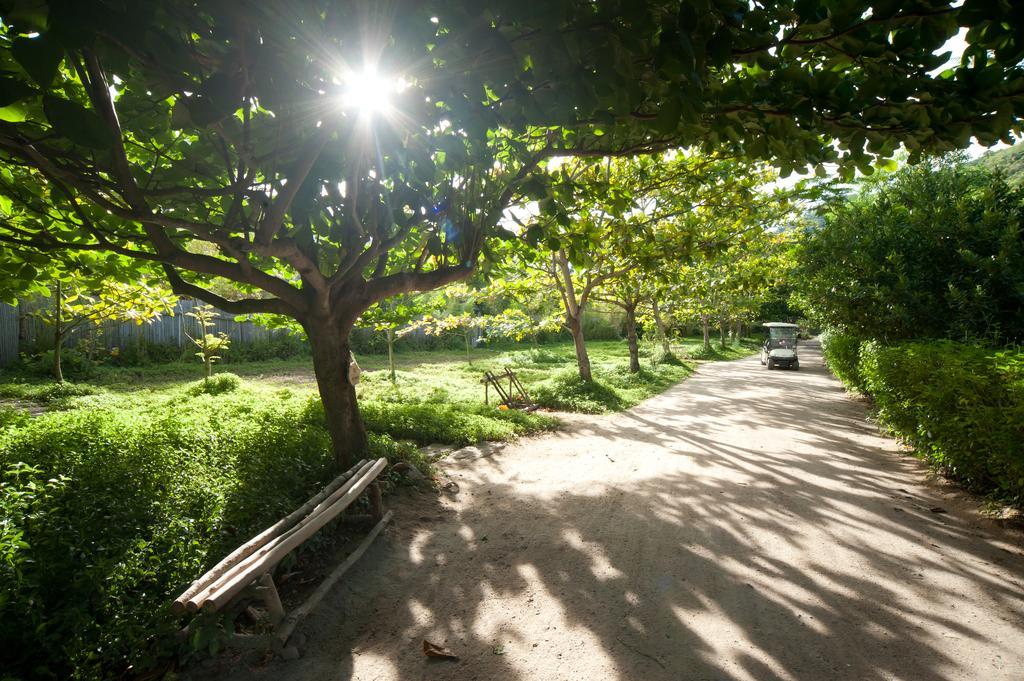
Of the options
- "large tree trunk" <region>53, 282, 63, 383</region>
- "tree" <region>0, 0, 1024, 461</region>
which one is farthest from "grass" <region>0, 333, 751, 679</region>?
"large tree trunk" <region>53, 282, 63, 383</region>

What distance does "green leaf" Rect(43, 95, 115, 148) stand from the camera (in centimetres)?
185

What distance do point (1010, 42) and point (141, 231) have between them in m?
6.55

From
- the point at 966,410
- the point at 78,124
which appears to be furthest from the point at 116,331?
the point at 966,410

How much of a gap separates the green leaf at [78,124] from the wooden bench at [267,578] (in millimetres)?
2247

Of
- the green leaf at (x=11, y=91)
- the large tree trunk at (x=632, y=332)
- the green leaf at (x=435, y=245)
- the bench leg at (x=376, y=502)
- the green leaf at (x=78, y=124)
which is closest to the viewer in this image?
the green leaf at (x=11, y=91)

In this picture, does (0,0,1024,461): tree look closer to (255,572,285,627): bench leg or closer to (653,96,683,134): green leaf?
(653,96,683,134): green leaf

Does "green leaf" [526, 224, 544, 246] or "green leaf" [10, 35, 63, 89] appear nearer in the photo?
"green leaf" [10, 35, 63, 89]

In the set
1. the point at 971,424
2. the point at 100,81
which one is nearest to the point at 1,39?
the point at 100,81

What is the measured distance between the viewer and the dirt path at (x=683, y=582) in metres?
2.63

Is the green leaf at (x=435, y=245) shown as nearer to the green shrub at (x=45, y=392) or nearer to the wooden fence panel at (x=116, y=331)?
the wooden fence panel at (x=116, y=331)

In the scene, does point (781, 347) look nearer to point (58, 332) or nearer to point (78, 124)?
point (78, 124)

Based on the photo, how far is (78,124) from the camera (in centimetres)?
188

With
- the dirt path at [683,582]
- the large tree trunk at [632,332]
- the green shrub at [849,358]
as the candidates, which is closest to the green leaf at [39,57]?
the dirt path at [683,582]

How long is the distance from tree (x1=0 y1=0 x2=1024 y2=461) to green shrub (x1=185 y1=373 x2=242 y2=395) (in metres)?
7.61
